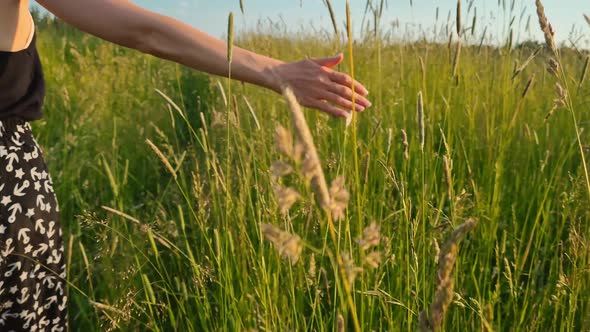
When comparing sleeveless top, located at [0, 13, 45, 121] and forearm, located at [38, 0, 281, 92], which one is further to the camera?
sleeveless top, located at [0, 13, 45, 121]

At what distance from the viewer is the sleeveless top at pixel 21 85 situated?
1.33 m

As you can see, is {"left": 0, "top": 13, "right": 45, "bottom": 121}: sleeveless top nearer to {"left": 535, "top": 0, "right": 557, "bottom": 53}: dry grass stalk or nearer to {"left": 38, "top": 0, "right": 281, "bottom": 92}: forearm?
{"left": 38, "top": 0, "right": 281, "bottom": 92}: forearm

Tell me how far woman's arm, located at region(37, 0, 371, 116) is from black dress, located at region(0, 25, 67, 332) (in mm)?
211

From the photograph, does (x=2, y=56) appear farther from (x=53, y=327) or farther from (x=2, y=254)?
(x=53, y=327)

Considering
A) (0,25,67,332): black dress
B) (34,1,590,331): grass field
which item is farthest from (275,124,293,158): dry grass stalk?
(0,25,67,332): black dress

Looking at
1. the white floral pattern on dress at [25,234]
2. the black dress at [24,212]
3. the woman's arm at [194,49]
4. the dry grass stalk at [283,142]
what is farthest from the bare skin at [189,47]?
the dry grass stalk at [283,142]

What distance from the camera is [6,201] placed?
127 centimetres

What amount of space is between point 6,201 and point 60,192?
117cm

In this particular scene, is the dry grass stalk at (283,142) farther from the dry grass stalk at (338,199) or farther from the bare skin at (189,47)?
the bare skin at (189,47)

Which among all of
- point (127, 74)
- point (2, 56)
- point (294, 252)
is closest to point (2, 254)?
point (2, 56)

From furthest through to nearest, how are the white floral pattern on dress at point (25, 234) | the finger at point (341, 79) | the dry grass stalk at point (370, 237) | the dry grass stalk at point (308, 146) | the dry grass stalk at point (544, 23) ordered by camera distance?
the white floral pattern on dress at point (25, 234)
the finger at point (341, 79)
the dry grass stalk at point (544, 23)
the dry grass stalk at point (370, 237)
the dry grass stalk at point (308, 146)

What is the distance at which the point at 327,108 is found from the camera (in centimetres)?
119

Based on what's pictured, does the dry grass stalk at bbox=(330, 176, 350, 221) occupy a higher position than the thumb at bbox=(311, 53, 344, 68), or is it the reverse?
the thumb at bbox=(311, 53, 344, 68)

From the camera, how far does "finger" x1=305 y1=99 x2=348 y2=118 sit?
1.15m
